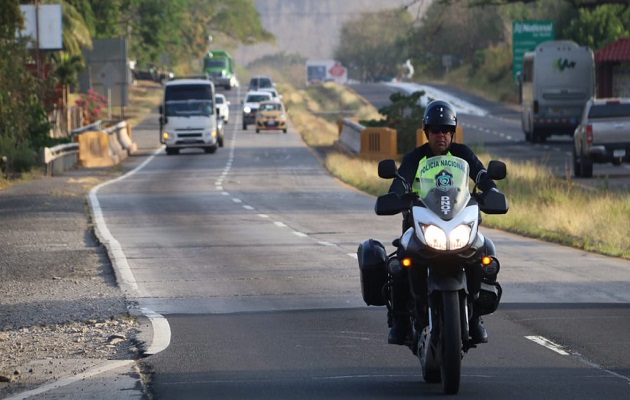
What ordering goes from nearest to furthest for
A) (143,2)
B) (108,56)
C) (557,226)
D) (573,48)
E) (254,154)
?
(557,226) < (254,154) < (573,48) < (108,56) < (143,2)

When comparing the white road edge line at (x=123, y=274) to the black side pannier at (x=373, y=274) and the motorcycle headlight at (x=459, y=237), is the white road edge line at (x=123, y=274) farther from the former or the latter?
the motorcycle headlight at (x=459, y=237)

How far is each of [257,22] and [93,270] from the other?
15174 centimetres

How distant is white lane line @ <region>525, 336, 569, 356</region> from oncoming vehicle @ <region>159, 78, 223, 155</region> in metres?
45.0

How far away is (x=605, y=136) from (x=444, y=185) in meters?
29.6

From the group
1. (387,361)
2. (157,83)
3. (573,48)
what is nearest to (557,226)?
(387,361)

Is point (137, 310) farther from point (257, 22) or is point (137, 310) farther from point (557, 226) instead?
point (257, 22)

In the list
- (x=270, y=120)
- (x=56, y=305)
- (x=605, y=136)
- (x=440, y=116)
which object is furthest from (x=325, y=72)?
(x=440, y=116)

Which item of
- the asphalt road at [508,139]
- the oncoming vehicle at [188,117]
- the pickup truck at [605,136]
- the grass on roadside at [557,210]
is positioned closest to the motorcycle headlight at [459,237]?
the grass on roadside at [557,210]

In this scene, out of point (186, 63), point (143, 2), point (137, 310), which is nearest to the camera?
point (137, 310)

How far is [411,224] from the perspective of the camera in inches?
367

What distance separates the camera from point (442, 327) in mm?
8820

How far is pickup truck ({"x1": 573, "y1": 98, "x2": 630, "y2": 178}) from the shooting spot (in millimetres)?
37812

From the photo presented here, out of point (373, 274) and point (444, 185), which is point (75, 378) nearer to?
point (373, 274)

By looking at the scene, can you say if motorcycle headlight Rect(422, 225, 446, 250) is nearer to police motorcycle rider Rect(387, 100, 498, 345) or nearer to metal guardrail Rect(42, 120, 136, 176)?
police motorcycle rider Rect(387, 100, 498, 345)
